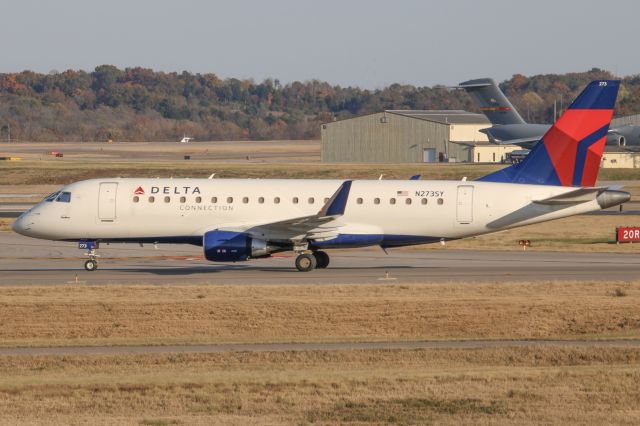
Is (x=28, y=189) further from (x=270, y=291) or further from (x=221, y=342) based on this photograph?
(x=221, y=342)

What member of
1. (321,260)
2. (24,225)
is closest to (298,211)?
(321,260)

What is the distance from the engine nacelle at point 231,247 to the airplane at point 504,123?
67.1 metres

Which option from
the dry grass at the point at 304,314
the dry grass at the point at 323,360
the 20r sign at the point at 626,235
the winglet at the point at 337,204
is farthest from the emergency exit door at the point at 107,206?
the 20r sign at the point at 626,235

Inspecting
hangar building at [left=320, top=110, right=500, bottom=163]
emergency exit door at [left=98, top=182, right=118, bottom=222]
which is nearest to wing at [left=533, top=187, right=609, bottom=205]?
emergency exit door at [left=98, top=182, right=118, bottom=222]

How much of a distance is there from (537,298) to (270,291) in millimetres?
7803

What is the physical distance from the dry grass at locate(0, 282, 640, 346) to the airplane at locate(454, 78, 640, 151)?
72832mm

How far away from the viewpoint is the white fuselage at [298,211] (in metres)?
39.7

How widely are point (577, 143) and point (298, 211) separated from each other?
1021 centimetres

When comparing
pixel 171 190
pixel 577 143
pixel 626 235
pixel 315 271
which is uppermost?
pixel 577 143

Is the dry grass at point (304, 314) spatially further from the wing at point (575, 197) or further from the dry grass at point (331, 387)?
the wing at point (575, 197)

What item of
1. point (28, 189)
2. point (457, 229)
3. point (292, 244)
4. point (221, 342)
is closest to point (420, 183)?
point (457, 229)

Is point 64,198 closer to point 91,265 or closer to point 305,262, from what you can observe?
point 91,265

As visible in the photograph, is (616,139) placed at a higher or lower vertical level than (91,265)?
higher

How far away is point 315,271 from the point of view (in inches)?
1587
